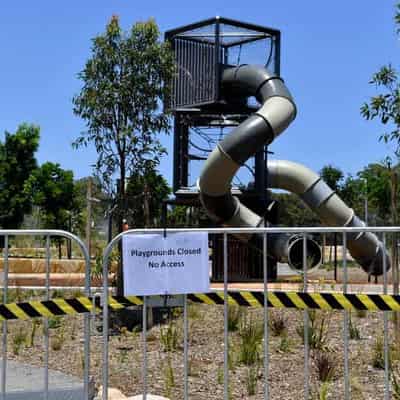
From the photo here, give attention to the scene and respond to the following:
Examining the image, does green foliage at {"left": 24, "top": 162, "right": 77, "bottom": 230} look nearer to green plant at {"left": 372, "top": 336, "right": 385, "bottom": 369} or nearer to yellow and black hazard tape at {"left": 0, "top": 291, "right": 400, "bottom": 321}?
green plant at {"left": 372, "top": 336, "right": 385, "bottom": 369}

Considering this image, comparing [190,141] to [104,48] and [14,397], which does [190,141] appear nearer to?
[104,48]

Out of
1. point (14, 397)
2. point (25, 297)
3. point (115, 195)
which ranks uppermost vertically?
point (115, 195)

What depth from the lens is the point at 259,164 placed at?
53.9 ft

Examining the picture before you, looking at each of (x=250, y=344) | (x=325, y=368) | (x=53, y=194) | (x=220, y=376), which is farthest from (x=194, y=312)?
(x=53, y=194)

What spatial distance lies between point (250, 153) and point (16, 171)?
16.9m

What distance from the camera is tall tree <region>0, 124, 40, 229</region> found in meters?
28.8

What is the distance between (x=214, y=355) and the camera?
7.75 m

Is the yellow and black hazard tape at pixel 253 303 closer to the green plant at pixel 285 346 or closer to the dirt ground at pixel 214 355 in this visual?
the dirt ground at pixel 214 355

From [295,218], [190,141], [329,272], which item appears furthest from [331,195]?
[295,218]

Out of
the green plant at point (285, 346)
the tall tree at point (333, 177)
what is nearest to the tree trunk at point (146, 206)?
the green plant at point (285, 346)

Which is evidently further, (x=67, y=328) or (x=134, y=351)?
(x=67, y=328)

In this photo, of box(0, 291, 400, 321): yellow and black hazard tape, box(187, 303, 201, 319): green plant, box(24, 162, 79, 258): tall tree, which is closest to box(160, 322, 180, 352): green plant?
box(187, 303, 201, 319): green plant

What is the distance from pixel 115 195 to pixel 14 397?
5.85 meters

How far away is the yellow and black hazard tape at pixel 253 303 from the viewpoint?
15.8ft
